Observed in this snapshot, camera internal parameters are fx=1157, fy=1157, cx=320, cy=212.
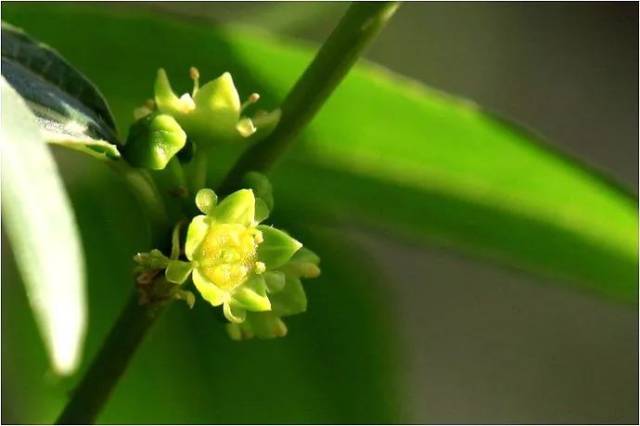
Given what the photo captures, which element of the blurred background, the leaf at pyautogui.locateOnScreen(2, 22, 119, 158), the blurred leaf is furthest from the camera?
the blurred background

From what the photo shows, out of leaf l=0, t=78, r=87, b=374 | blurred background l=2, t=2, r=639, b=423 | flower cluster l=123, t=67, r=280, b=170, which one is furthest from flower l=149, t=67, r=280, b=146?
blurred background l=2, t=2, r=639, b=423

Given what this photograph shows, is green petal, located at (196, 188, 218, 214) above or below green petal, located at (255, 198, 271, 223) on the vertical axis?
above

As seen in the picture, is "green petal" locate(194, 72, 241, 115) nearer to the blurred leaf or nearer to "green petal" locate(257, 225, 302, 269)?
"green petal" locate(257, 225, 302, 269)

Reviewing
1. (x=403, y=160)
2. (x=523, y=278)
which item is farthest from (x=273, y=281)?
(x=523, y=278)

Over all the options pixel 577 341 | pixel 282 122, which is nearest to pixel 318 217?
pixel 282 122

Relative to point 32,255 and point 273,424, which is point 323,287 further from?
point 32,255

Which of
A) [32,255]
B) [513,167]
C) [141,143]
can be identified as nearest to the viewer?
[32,255]

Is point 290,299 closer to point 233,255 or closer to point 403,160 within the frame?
point 233,255
